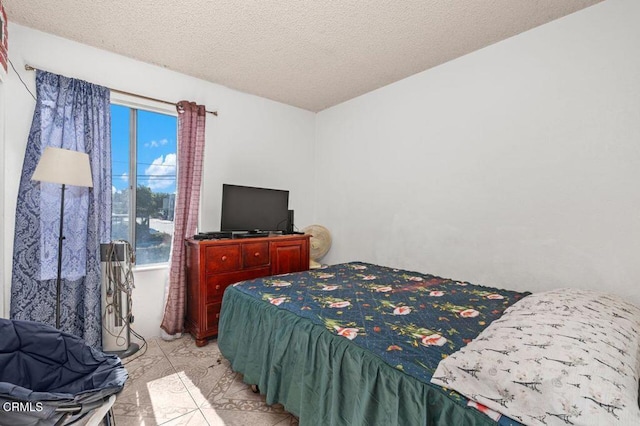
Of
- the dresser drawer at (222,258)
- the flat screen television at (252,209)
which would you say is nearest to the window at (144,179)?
the flat screen television at (252,209)

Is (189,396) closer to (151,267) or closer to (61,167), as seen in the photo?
(151,267)

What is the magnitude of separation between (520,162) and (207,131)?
3053 mm

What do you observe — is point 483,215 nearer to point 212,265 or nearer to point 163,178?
point 212,265

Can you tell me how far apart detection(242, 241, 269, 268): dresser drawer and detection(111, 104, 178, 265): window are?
92 cm

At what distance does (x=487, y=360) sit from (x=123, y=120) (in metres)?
3.45

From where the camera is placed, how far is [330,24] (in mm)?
2227

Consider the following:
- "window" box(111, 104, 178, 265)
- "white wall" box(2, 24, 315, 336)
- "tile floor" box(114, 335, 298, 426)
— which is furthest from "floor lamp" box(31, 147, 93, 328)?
"tile floor" box(114, 335, 298, 426)

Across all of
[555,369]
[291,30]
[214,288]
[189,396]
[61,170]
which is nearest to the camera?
[555,369]

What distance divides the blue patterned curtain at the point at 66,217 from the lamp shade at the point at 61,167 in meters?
0.31

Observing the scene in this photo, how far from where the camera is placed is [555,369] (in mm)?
876

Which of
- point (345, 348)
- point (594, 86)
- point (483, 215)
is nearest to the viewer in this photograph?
point (345, 348)

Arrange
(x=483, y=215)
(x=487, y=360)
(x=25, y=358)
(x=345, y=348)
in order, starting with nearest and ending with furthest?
1. (x=487, y=360)
2. (x=25, y=358)
3. (x=345, y=348)
4. (x=483, y=215)

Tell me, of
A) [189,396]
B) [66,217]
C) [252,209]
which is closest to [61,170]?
[66,217]

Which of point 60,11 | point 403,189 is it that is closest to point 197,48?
point 60,11
